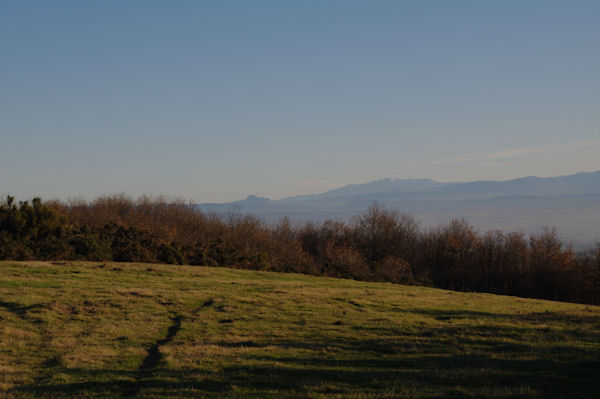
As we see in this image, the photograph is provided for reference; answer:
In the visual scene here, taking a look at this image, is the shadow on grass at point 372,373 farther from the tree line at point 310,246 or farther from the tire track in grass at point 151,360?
the tree line at point 310,246

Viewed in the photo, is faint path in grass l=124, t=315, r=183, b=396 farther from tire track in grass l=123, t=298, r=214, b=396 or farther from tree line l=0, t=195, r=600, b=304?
tree line l=0, t=195, r=600, b=304

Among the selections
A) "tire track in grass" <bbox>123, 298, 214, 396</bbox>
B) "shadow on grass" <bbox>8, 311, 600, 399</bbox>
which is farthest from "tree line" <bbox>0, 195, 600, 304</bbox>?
"shadow on grass" <bbox>8, 311, 600, 399</bbox>

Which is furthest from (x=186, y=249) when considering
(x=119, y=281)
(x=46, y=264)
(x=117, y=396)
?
(x=117, y=396)

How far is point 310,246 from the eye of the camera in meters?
86.3

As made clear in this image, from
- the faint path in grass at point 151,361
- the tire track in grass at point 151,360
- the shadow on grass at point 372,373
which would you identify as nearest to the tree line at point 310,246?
the tire track in grass at point 151,360

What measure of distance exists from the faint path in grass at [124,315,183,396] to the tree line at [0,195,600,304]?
2642 centimetres

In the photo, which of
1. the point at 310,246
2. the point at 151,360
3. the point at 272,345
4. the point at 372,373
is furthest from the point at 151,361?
the point at 310,246

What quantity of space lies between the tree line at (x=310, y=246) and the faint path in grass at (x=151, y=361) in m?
26.4

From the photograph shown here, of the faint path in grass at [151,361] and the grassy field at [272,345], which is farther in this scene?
the faint path in grass at [151,361]

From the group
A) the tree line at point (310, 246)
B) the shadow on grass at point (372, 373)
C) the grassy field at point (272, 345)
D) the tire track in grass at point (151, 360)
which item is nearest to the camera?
the shadow on grass at point (372, 373)

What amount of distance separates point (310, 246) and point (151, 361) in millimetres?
72198

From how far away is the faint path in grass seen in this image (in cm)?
1206

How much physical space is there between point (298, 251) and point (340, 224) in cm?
2323

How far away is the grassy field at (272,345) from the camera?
11.9m
